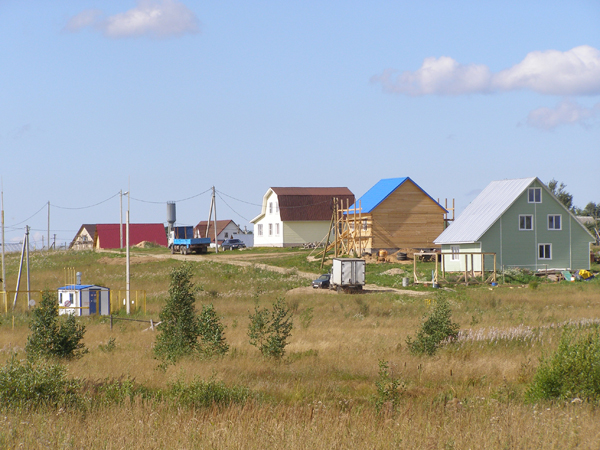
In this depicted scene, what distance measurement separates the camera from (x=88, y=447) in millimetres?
6957

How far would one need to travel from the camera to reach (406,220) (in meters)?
59.6

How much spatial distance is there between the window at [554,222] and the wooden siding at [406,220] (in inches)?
554

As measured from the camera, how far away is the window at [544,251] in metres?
46.3

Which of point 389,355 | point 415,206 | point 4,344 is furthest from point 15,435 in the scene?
point 415,206

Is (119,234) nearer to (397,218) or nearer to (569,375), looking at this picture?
(397,218)

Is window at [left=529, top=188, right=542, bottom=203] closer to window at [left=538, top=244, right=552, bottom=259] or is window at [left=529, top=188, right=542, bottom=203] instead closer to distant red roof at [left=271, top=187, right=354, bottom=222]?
window at [left=538, top=244, right=552, bottom=259]

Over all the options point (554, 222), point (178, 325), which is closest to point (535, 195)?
point (554, 222)

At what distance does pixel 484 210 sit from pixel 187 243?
31.6 metres

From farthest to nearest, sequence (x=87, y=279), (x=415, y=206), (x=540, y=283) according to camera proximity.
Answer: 1. (x=415, y=206)
2. (x=87, y=279)
3. (x=540, y=283)

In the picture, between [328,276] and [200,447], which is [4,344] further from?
[328,276]

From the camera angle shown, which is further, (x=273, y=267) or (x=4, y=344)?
(x=273, y=267)

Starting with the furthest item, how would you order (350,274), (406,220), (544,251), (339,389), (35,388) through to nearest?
(406,220) < (544,251) < (350,274) < (339,389) < (35,388)

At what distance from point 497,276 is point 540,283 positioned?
104 inches

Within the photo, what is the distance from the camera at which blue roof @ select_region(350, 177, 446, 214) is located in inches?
2314
